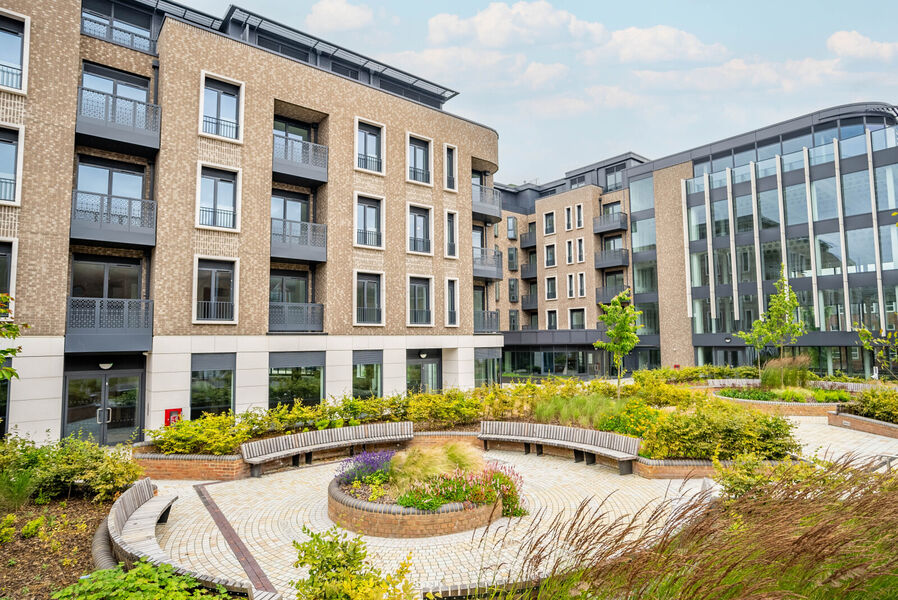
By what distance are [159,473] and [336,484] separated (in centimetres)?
483

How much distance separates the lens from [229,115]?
58.5 ft

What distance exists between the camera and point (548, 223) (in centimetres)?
4203

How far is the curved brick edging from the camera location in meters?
7.75

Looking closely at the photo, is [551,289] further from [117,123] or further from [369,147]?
[117,123]

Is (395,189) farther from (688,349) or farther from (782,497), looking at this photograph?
(688,349)

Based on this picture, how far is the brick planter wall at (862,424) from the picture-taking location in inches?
547

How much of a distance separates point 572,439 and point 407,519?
19.5ft

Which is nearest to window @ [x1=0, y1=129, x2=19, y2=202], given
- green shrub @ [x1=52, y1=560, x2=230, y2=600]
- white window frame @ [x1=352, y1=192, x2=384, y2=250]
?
white window frame @ [x1=352, y1=192, x2=384, y2=250]

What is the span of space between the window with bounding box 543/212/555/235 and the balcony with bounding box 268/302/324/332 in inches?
1049

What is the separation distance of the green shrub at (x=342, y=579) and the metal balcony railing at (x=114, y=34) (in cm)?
1856

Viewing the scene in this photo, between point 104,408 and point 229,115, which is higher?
point 229,115

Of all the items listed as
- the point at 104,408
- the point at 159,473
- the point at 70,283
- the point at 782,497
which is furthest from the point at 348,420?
the point at 782,497

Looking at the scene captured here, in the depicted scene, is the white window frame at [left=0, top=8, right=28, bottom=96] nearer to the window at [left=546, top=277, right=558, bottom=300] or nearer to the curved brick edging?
the curved brick edging

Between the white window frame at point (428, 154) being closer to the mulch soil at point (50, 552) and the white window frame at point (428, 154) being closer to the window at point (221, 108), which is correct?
the window at point (221, 108)
